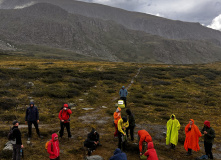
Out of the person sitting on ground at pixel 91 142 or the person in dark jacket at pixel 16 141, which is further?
the person sitting on ground at pixel 91 142

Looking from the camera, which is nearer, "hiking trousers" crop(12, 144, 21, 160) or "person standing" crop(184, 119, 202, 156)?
"hiking trousers" crop(12, 144, 21, 160)

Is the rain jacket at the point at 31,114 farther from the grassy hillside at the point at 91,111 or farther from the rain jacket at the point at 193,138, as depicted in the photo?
the rain jacket at the point at 193,138

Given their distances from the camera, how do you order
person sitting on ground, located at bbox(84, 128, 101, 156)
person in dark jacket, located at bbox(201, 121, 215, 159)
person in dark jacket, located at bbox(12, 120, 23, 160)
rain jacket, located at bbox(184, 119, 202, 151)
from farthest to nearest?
rain jacket, located at bbox(184, 119, 202, 151), person sitting on ground, located at bbox(84, 128, 101, 156), person in dark jacket, located at bbox(201, 121, 215, 159), person in dark jacket, located at bbox(12, 120, 23, 160)

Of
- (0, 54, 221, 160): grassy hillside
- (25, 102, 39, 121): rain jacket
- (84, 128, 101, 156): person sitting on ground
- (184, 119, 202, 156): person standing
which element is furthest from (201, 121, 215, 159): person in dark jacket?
(25, 102, 39, 121): rain jacket

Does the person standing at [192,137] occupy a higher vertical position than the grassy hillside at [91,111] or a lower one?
higher

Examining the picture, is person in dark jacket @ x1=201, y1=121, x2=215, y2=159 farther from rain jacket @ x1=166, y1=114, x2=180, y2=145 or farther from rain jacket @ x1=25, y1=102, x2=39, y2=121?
rain jacket @ x1=25, y1=102, x2=39, y2=121

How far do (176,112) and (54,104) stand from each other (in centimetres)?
1506

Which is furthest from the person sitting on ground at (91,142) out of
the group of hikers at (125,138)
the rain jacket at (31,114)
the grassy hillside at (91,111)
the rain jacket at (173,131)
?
the rain jacket at (173,131)

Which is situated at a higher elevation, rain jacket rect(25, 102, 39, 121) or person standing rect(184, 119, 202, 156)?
rain jacket rect(25, 102, 39, 121)

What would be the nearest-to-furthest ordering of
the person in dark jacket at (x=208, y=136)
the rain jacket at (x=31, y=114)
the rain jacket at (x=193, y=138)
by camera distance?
the person in dark jacket at (x=208, y=136)
the rain jacket at (x=193, y=138)
the rain jacket at (x=31, y=114)

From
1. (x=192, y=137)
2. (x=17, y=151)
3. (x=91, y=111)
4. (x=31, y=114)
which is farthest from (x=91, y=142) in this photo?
(x=91, y=111)

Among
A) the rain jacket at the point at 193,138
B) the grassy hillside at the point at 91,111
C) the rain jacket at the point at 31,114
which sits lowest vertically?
the grassy hillside at the point at 91,111

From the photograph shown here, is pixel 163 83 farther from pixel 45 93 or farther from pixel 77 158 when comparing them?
pixel 77 158

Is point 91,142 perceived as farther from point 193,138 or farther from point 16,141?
point 193,138
